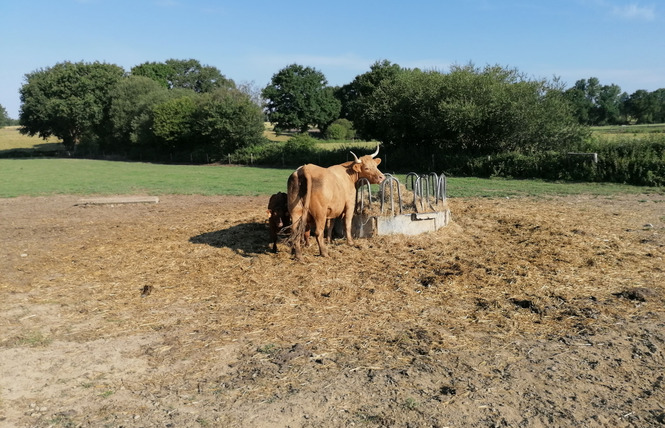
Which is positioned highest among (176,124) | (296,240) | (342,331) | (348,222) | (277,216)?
(176,124)

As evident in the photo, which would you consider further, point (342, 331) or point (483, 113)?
point (483, 113)

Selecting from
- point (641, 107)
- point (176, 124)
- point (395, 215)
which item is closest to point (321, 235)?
point (395, 215)

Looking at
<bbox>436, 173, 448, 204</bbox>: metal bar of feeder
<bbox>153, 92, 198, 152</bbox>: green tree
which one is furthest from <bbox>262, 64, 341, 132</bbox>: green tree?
<bbox>436, 173, 448, 204</bbox>: metal bar of feeder

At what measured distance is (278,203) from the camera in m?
9.13

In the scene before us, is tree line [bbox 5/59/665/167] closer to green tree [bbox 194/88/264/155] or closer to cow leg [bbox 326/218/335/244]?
green tree [bbox 194/88/264/155]

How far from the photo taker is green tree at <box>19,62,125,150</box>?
64.8 meters

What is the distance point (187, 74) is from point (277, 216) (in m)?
95.0

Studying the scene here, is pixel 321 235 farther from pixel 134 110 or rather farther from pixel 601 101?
pixel 601 101

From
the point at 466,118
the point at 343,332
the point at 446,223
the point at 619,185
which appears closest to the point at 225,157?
the point at 466,118

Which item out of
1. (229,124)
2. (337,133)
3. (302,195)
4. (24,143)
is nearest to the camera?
(302,195)

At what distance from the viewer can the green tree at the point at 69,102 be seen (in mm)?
64750

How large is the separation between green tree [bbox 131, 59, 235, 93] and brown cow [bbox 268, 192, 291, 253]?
86.4 m

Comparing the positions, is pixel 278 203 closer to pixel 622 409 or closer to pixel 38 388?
pixel 38 388

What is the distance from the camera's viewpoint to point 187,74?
9631cm
